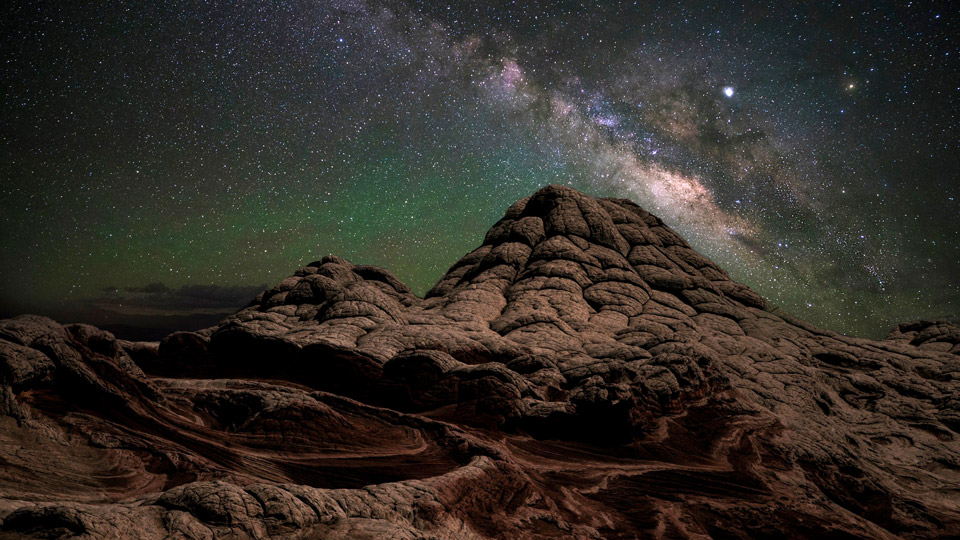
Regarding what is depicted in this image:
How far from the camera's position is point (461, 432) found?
13500mm

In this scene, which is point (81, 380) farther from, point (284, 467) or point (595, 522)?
point (595, 522)

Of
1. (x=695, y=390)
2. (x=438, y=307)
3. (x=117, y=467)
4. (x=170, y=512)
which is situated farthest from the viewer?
(x=438, y=307)

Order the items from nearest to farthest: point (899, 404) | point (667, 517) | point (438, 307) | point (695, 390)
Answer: point (667, 517) < point (695, 390) < point (899, 404) < point (438, 307)

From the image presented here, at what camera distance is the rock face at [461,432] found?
26.3 feet

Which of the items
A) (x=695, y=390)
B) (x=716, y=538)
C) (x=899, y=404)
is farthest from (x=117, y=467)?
(x=899, y=404)

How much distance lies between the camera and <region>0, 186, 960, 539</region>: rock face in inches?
316

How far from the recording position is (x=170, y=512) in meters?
6.25

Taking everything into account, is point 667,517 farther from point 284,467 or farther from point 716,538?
point 284,467

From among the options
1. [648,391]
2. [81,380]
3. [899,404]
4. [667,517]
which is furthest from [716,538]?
[899,404]

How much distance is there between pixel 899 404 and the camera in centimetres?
2750

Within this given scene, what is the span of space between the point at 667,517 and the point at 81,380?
13.6 m

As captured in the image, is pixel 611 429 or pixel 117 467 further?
pixel 611 429

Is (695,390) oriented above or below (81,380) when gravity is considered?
above

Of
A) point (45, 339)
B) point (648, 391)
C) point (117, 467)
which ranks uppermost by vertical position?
point (648, 391)
